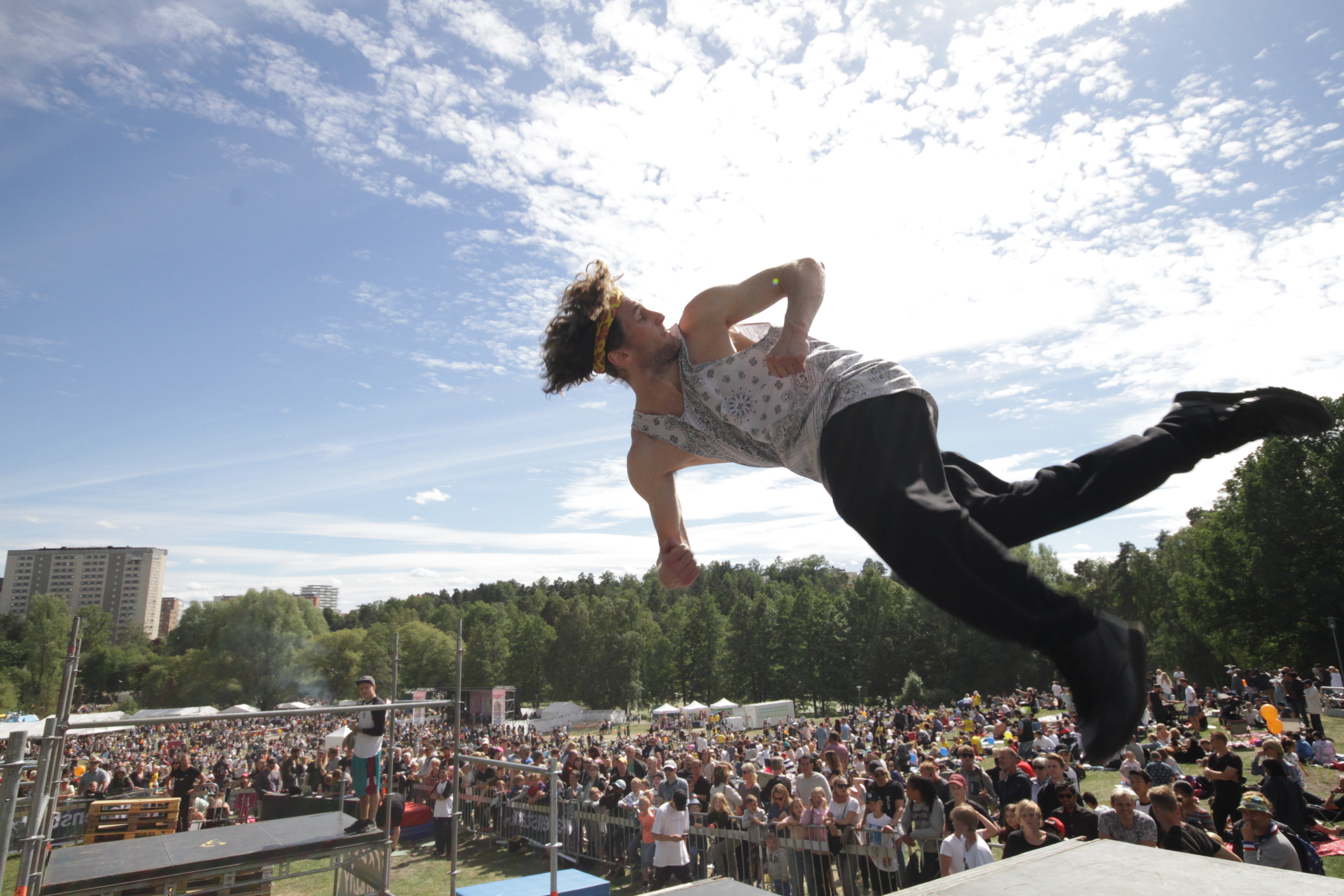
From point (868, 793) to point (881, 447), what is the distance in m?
8.54

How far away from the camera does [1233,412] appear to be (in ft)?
6.95

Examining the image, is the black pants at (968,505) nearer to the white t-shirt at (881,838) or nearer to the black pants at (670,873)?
the white t-shirt at (881,838)

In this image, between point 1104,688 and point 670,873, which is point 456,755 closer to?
point 670,873

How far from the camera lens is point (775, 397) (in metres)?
2.28

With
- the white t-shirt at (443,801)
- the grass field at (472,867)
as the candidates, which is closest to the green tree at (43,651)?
the white t-shirt at (443,801)

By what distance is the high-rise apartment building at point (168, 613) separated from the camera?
166250 millimetres

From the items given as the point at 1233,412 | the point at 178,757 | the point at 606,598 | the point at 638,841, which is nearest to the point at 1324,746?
the point at 638,841

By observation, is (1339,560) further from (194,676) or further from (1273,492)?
(194,676)

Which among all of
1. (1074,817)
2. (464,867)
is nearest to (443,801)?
(464,867)

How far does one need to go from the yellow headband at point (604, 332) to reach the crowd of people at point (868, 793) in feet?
5.78

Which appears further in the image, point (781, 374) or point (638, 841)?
point (638, 841)

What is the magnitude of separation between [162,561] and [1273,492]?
Result: 196m

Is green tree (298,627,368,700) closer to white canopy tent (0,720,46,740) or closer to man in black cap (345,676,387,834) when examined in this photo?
man in black cap (345,676,387,834)

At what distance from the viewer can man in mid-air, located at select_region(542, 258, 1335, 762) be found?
1.75 meters
